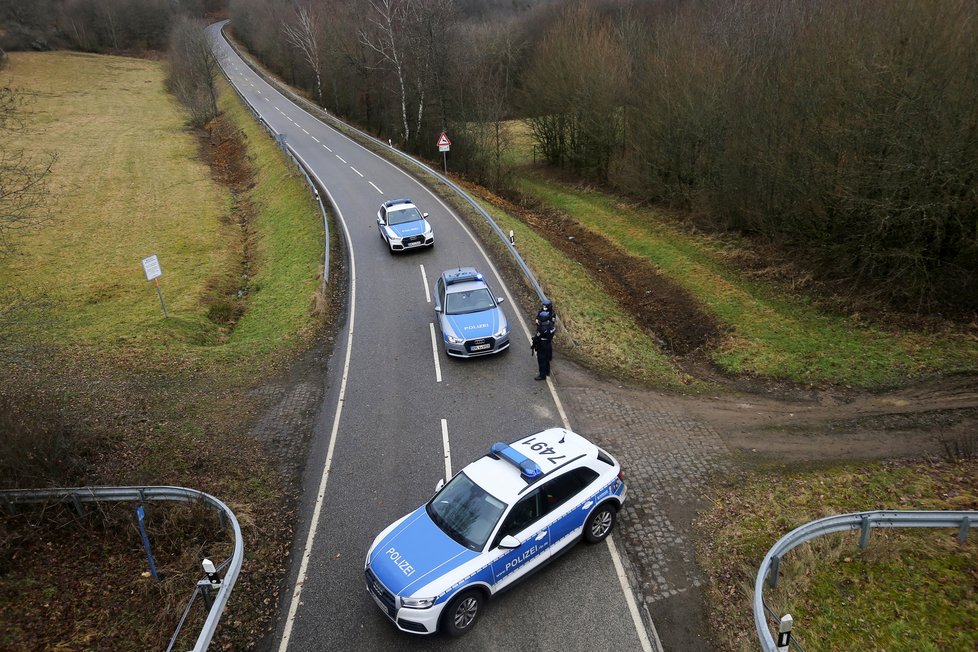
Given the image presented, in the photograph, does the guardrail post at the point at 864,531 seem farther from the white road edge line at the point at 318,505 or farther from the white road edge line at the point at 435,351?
the white road edge line at the point at 435,351

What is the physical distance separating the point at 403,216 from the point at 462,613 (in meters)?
17.2

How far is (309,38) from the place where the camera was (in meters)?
53.2

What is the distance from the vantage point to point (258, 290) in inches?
847

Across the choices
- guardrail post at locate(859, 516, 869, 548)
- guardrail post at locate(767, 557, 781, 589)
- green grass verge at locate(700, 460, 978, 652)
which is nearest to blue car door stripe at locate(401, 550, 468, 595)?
green grass verge at locate(700, 460, 978, 652)

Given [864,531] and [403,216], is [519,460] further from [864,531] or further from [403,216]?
[403,216]

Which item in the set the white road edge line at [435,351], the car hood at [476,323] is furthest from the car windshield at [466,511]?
the car hood at [476,323]

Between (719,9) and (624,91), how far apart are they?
749cm

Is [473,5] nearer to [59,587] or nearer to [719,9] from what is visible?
[719,9]

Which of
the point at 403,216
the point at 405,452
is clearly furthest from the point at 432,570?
the point at 403,216

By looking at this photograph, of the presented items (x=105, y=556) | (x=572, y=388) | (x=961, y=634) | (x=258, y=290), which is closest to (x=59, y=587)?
(x=105, y=556)

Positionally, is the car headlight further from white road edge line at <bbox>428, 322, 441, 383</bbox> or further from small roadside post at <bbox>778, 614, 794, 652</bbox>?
white road edge line at <bbox>428, 322, 441, 383</bbox>

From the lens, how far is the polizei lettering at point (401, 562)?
7.77 meters

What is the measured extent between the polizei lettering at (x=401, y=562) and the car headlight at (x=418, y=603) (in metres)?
0.34

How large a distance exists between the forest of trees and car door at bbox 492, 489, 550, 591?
14.0 m
